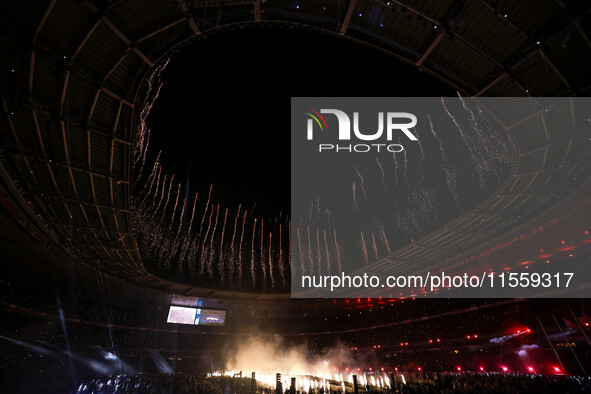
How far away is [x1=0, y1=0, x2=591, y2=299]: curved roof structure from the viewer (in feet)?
25.0

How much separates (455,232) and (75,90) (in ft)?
73.7

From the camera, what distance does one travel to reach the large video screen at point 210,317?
3784 centimetres

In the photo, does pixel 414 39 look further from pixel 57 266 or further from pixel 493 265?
pixel 57 266

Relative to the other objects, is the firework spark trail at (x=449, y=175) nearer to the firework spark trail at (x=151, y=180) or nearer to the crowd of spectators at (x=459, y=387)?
the crowd of spectators at (x=459, y=387)

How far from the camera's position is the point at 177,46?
8938mm

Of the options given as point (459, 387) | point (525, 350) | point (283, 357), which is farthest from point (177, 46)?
point (283, 357)

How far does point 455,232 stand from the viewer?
20.1 meters

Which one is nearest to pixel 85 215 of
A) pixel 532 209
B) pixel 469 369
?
pixel 532 209

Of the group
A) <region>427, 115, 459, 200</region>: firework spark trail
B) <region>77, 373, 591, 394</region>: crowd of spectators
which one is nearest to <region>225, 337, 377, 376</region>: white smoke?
<region>77, 373, 591, 394</region>: crowd of spectators

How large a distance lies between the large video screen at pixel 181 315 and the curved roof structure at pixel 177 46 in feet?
94.0

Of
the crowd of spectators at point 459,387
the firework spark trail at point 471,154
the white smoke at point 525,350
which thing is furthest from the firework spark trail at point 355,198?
the white smoke at point 525,350

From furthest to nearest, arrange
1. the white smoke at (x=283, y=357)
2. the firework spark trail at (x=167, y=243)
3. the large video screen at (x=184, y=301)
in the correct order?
the white smoke at (x=283, y=357)
the large video screen at (x=184, y=301)
the firework spark trail at (x=167, y=243)

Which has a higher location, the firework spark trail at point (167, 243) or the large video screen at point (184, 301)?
the firework spark trail at point (167, 243)

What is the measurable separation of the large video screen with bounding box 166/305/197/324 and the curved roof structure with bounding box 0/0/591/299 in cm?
2865
